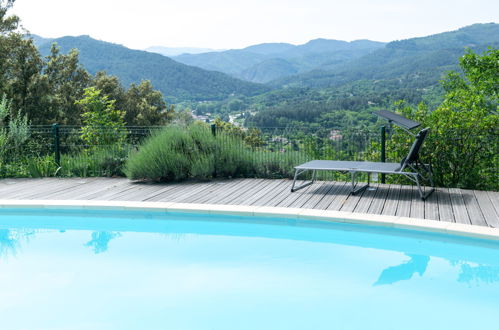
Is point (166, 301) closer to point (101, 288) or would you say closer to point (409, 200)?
point (101, 288)

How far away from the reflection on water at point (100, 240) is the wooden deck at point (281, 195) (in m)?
0.76

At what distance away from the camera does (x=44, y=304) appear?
4176 millimetres

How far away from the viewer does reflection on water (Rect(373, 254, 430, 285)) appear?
455 centimetres

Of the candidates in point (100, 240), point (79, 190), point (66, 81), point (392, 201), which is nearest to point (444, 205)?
point (392, 201)

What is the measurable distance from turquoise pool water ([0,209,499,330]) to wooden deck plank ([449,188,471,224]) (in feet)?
1.45

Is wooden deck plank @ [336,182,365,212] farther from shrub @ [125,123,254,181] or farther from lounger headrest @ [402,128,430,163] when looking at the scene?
shrub @ [125,123,254,181]

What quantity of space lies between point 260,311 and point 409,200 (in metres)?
3.10

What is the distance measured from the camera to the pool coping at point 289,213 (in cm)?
497

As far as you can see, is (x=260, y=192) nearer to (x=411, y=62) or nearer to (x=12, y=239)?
(x=12, y=239)

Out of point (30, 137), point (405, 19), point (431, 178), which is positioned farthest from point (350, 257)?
point (405, 19)

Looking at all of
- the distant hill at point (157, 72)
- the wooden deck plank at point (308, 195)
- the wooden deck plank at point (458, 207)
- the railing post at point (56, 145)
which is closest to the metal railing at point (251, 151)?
the railing post at point (56, 145)

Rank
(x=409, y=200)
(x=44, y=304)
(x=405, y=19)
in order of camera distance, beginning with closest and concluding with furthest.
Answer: (x=44, y=304) < (x=409, y=200) < (x=405, y=19)

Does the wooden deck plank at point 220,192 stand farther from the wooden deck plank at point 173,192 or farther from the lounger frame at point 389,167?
the lounger frame at point 389,167

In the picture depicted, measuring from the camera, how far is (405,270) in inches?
188
